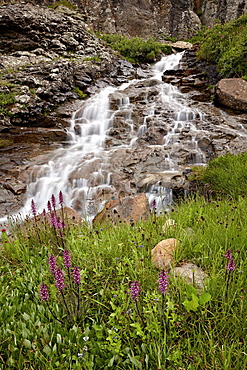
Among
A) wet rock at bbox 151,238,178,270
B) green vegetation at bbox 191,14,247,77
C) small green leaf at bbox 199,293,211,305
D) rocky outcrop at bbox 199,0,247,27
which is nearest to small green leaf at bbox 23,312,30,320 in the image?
wet rock at bbox 151,238,178,270

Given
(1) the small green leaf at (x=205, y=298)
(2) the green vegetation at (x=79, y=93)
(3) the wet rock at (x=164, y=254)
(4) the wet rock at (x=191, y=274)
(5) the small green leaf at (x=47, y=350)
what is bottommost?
(5) the small green leaf at (x=47, y=350)

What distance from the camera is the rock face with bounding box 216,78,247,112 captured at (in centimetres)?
1111

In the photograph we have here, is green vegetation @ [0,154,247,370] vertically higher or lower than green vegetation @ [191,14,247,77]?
lower

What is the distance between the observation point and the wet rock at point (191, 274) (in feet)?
6.93

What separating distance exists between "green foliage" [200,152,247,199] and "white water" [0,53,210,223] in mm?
1231

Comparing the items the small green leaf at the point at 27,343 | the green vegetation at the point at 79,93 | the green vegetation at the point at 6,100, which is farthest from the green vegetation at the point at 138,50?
the small green leaf at the point at 27,343

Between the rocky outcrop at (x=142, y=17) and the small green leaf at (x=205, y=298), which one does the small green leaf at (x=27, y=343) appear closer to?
the small green leaf at (x=205, y=298)

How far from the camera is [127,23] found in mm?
25125

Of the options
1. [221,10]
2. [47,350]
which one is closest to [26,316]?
[47,350]

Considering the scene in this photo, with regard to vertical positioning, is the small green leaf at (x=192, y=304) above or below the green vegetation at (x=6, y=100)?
below

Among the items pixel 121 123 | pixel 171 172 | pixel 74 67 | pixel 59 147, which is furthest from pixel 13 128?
pixel 171 172

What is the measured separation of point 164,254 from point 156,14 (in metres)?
31.4

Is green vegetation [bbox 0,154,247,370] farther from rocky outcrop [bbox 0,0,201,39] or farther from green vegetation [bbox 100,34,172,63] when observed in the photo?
rocky outcrop [bbox 0,0,201,39]

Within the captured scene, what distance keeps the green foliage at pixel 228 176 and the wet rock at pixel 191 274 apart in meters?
2.66
